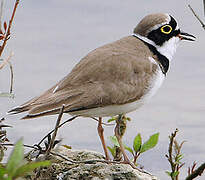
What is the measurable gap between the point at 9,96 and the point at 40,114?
5.09 feet

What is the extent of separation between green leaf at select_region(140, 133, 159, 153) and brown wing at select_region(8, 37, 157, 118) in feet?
1.77

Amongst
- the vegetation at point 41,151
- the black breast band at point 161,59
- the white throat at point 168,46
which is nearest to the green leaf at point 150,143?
the vegetation at point 41,151

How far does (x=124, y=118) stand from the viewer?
4180mm

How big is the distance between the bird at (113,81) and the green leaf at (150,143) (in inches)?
14.4

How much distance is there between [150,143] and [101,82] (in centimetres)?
82

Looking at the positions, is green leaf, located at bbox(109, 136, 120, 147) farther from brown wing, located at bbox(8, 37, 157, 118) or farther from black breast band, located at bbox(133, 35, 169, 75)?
black breast band, located at bbox(133, 35, 169, 75)

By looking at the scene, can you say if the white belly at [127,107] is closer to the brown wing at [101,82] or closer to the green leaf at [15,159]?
the brown wing at [101,82]

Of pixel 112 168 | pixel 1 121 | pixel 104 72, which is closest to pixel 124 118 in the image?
pixel 104 72

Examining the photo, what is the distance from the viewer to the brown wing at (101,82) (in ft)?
11.6

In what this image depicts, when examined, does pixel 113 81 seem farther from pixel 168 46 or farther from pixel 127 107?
pixel 168 46

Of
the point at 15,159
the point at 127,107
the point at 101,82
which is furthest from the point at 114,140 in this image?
the point at 15,159

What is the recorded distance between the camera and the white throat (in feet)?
15.4

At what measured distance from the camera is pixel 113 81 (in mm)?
3863

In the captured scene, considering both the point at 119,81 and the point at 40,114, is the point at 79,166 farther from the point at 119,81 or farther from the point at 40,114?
the point at 119,81
